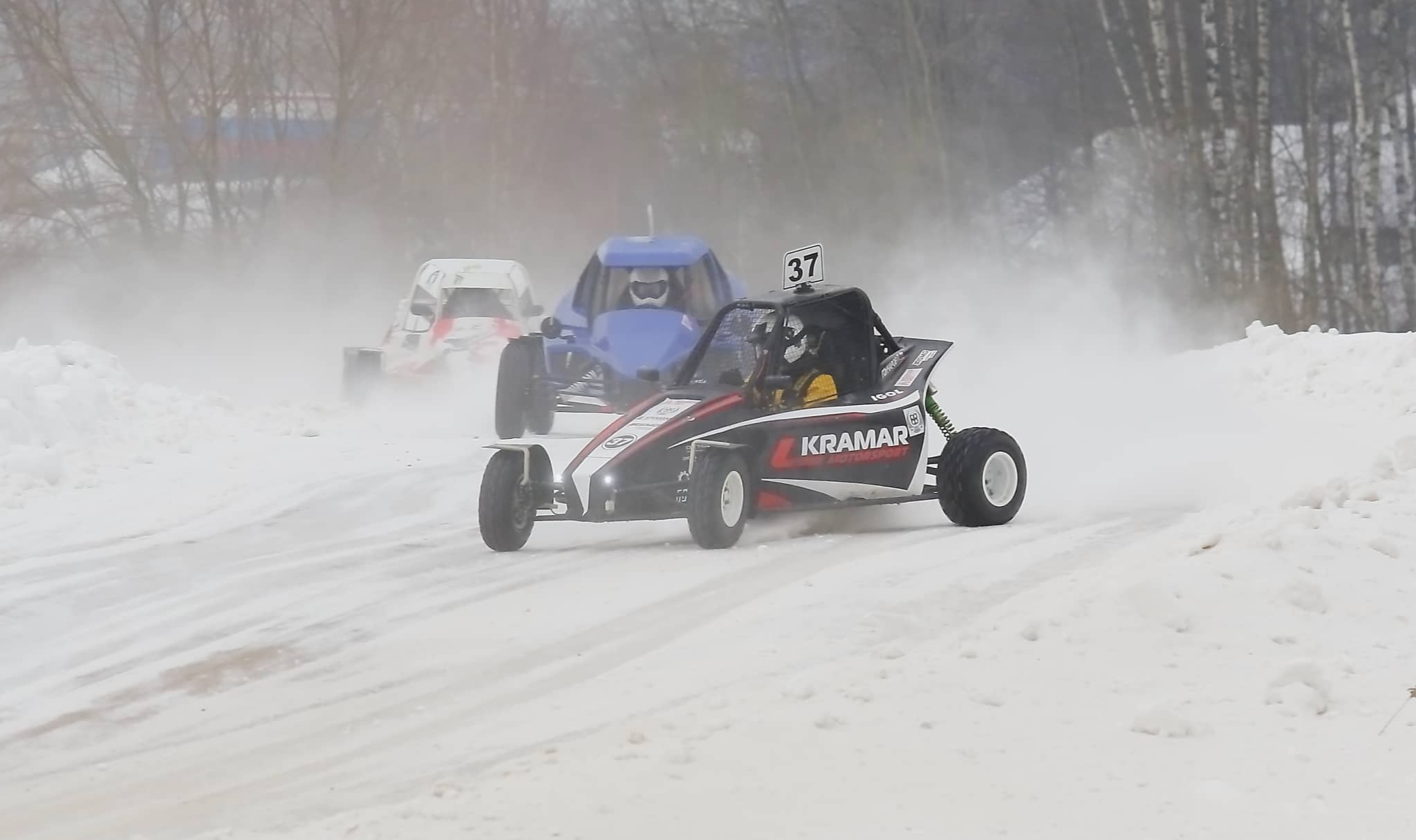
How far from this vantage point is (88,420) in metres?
14.5

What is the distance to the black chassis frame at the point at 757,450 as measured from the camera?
1019 centimetres

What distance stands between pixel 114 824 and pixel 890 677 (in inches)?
107

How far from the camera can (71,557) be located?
10.5 m

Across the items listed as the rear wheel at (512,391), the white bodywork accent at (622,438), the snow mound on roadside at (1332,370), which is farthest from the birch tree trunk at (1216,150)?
the white bodywork accent at (622,438)

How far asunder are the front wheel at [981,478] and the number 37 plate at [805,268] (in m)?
1.52

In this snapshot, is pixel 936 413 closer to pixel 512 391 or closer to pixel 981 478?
pixel 981 478

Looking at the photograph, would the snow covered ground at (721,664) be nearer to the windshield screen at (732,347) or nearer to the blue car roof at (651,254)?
the windshield screen at (732,347)

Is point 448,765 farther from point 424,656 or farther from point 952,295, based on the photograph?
point 952,295

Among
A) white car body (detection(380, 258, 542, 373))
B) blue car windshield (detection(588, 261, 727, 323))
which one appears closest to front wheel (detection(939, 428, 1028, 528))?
blue car windshield (detection(588, 261, 727, 323))

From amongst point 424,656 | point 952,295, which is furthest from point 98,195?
point 424,656

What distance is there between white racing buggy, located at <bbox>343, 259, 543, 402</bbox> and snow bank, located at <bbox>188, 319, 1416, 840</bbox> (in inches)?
483

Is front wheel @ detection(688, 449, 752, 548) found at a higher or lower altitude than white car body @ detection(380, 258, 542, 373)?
lower

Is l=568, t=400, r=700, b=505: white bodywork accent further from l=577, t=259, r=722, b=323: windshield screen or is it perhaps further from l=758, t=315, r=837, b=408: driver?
l=577, t=259, r=722, b=323: windshield screen

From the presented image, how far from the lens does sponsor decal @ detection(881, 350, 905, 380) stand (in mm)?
11594
